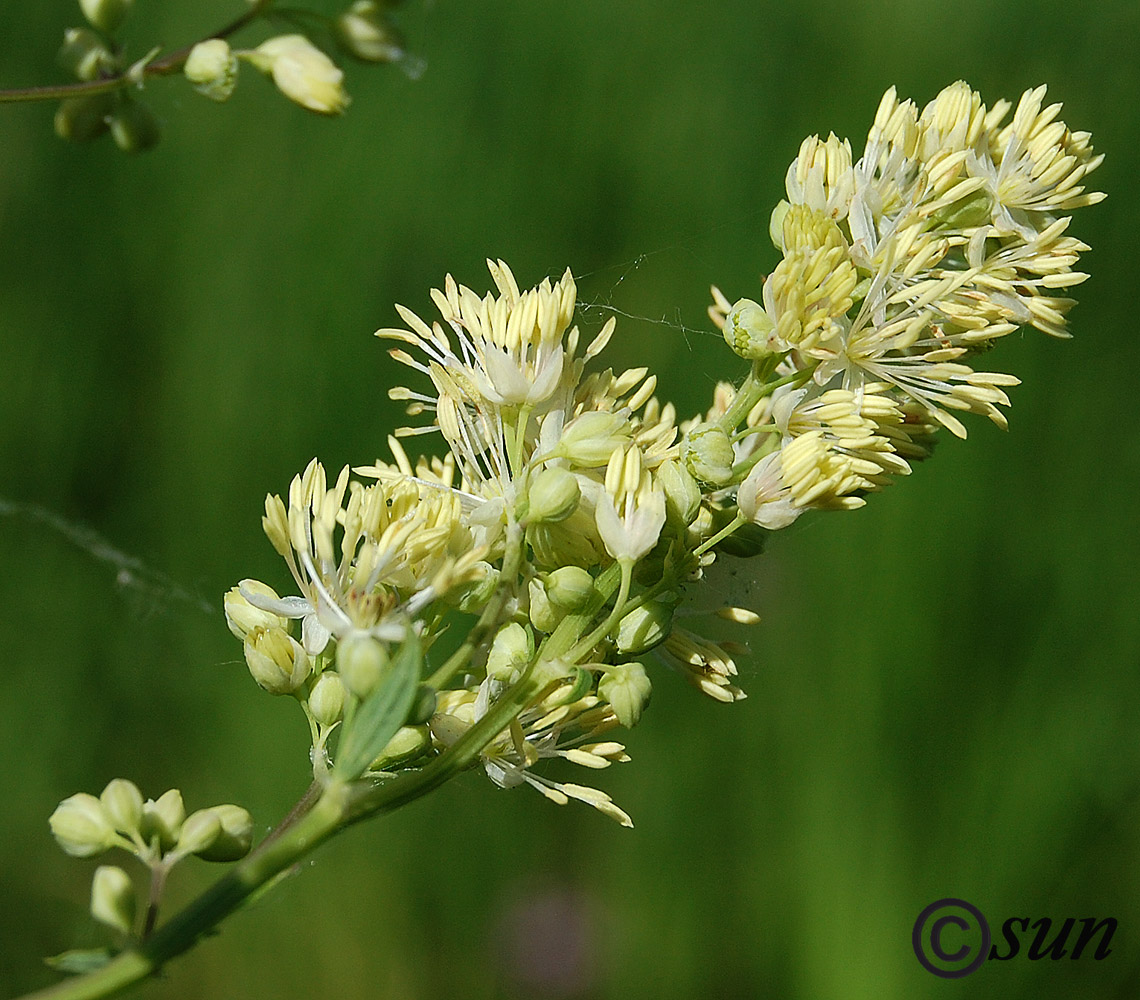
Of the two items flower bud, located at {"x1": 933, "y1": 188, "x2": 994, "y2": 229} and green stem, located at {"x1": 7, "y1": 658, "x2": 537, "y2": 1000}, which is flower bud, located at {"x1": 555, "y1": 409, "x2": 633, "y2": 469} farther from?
flower bud, located at {"x1": 933, "y1": 188, "x2": 994, "y2": 229}

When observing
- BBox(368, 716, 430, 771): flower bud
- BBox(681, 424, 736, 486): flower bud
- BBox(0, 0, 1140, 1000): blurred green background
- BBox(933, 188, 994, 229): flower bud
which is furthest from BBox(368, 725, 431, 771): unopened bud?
BBox(0, 0, 1140, 1000): blurred green background

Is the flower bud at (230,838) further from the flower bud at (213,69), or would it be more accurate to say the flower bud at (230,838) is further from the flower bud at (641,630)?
the flower bud at (213,69)

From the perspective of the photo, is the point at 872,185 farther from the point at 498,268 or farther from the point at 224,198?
the point at 224,198

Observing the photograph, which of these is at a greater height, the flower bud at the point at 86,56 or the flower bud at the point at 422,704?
the flower bud at the point at 86,56

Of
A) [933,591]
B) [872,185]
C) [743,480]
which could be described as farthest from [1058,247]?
[933,591]

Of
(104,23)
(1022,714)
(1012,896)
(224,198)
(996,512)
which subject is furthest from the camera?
(224,198)

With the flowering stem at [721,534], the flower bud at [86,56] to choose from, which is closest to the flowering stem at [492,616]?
the flowering stem at [721,534]

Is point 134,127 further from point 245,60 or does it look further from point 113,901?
point 113,901

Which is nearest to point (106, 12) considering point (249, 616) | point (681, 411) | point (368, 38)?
point (368, 38)
